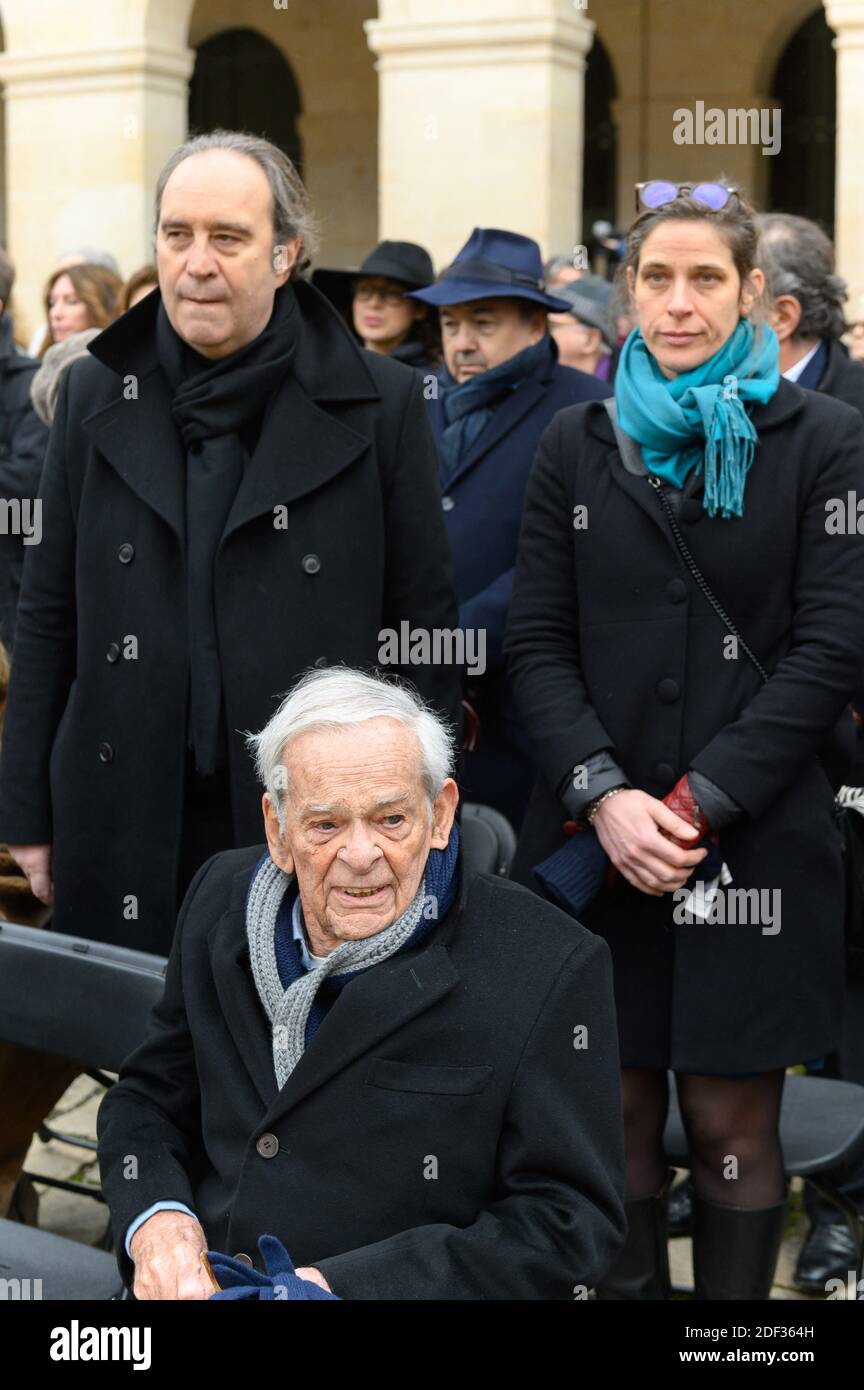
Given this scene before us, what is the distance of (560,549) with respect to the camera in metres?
3.50

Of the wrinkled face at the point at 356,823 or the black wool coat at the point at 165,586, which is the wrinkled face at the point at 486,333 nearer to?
the black wool coat at the point at 165,586

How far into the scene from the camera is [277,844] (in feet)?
8.80

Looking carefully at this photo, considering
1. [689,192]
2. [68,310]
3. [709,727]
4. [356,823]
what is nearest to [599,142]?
[68,310]

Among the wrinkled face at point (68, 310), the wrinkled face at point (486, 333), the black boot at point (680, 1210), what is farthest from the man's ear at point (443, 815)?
the wrinkled face at point (68, 310)

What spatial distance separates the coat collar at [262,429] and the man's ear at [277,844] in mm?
866

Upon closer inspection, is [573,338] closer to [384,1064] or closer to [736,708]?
[736,708]

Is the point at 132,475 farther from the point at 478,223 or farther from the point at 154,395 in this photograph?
the point at 478,223

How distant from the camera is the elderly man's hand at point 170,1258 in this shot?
8.15 feet

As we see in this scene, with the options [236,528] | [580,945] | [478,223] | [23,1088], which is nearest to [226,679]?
[236,528]

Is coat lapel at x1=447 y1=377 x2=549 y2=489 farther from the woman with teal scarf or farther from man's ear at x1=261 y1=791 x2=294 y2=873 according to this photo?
man's ear at x1=261 y1=791 x2=294 y2=873

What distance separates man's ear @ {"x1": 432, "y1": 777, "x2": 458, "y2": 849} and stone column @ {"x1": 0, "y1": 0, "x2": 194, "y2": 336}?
1040cm

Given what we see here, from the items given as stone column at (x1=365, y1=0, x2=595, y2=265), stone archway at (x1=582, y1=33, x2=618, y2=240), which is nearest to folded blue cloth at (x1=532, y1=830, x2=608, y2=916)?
stone column at (x1=365, y1=0, x2=595, y2=265)

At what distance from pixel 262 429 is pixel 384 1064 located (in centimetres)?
141

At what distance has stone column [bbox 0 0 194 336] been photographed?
12578mm
